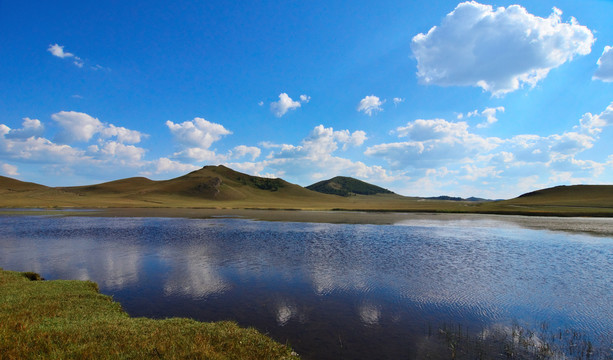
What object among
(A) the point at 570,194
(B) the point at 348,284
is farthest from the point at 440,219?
(A) the point at 570,194

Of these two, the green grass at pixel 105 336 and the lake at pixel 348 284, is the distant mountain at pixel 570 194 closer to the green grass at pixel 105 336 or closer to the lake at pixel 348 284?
the lake at pixel 348 284

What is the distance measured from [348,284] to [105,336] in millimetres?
15775

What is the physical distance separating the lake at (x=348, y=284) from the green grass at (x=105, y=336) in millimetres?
2319

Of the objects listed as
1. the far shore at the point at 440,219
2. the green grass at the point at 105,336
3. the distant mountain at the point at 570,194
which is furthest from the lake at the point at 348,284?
the distant mountain at the point at 570,194

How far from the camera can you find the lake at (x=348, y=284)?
1546 centimetres

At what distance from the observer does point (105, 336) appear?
11016mm

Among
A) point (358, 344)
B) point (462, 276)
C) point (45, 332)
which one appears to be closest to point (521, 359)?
point (358, 344)

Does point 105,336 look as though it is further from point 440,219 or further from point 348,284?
point 440,219

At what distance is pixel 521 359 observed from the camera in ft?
40.4

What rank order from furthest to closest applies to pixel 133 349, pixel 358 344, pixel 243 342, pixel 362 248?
pixel 362 248 → pixel 358 344 → pixel 243 342 → pixel 133 349

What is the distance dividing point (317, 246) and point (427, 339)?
2577cm

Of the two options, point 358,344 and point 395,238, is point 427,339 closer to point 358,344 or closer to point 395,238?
point 358,344

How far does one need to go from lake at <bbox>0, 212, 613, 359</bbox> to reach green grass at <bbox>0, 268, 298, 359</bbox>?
7.61 ft

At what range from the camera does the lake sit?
50.7ft
